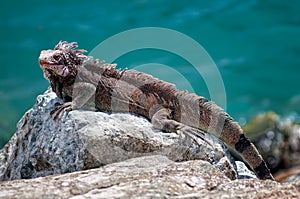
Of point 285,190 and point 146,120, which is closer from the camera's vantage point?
point 285,190

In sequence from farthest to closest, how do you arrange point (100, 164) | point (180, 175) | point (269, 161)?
point (269, 161)
point (100, 164)
point (180, 175)

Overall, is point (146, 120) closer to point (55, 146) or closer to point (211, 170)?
point (55, 146)

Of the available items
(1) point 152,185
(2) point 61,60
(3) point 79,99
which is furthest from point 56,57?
(1) point 152,185

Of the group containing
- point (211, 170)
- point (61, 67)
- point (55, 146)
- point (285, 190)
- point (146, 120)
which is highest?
point (61, 67)

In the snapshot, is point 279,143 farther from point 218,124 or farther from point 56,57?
point 56,57

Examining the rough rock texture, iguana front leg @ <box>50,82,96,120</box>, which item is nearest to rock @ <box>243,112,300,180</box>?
iguana front leg @ <box>50,82,96,120</box>

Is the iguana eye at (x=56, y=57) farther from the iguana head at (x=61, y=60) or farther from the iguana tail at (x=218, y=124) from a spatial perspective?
the iguana tail at (x=218, y=124)

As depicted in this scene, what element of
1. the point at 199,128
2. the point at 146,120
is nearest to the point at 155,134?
the point at 146,120

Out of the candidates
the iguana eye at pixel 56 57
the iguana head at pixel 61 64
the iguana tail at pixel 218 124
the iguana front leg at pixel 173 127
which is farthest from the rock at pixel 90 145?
the iguana eye at pixel 56 57
